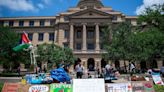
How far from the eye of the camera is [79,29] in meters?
53.8

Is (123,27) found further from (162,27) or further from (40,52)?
(40,52)

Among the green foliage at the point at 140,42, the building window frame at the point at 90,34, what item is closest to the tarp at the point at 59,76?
the green foliage at the point at 140,42

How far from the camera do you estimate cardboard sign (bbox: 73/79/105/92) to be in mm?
10086

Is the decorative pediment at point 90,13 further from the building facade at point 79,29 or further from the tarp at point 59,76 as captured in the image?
the tarp at point 59,76

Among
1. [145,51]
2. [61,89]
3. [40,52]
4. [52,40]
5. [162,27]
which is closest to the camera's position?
[61,89]

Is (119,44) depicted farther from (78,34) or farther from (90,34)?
(78,34)

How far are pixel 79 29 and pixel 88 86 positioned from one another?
145ft

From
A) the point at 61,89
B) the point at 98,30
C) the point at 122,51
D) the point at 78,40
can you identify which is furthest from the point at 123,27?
the point at 61,89

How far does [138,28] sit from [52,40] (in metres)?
25.0

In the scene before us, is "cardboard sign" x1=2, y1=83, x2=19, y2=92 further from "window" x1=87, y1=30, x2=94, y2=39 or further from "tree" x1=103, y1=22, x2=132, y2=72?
"window" x1=87, y1=30, x2=94, y2=39

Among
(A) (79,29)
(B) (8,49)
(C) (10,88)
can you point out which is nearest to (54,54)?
(B) (8,49)

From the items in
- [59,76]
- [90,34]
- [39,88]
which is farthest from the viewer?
[90,34]

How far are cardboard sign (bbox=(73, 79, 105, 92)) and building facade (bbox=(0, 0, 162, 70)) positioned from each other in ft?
127

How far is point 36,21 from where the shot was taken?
58.3 metres
